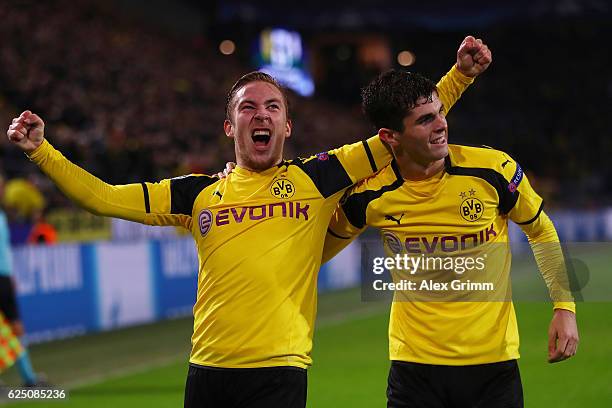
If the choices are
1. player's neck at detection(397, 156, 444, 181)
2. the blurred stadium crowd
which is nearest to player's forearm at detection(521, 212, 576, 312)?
player's neck at detection(397, 156, 444, 181)

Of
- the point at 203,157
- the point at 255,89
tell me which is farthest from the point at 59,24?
the point at 255,89

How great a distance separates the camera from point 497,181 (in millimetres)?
4191

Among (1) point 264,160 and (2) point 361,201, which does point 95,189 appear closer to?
(1) point 264,160

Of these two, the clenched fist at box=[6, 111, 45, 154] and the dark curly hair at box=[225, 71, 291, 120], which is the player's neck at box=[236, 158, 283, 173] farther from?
the clenched fist at box=[6, 111, 45, 154]

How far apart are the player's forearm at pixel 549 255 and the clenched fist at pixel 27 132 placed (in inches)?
79.1

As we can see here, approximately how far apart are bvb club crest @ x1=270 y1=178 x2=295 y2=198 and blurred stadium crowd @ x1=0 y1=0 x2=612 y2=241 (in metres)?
12.7

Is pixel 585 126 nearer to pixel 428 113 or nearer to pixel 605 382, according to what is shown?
pixel 605 382

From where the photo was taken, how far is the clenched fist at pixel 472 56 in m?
4.27

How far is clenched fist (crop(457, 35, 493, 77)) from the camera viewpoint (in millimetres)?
4270

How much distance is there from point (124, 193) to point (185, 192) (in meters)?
0.26

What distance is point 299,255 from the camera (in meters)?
4.09

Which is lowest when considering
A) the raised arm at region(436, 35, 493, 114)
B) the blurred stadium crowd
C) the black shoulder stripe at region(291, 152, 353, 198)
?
the black shoulder stripe at region(291, 152, 353, 198)

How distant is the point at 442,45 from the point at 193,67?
52.6ft

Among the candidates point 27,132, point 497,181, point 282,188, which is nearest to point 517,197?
point 497,181
